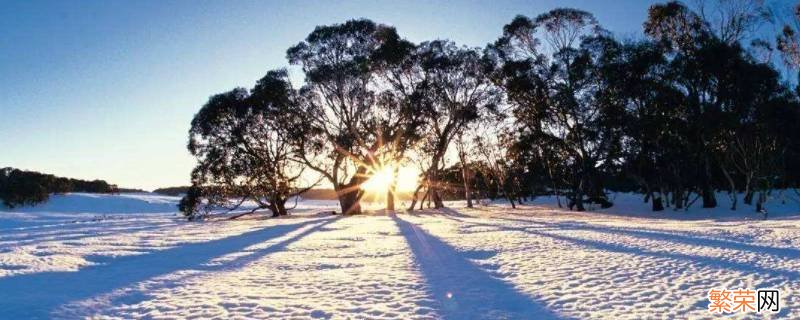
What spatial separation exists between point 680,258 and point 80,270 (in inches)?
386

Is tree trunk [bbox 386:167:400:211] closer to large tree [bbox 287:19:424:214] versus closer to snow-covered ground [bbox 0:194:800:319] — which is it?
large tree [bbox 287:19:424:214]

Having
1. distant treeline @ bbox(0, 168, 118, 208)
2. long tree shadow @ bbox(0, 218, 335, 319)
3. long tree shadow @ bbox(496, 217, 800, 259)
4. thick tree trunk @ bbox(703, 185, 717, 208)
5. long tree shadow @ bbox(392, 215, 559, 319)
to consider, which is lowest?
long tree shadow @ bbox(392, 215, 559, 319)

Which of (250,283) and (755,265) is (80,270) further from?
(755,265)

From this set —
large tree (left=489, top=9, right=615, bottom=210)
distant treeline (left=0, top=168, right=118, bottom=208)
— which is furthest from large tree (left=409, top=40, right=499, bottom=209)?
distant treeline (left=0, top=168, right=118, bottom=208)

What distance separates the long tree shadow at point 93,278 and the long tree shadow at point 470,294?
12.5ft

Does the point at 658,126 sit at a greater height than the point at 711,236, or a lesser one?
greater

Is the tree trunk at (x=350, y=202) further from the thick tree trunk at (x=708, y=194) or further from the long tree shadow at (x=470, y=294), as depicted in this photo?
the long tree shadow at (x=470, y=294)

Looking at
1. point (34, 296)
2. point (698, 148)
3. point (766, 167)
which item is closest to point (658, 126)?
point (698, 148)

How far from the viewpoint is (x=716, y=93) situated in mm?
27891

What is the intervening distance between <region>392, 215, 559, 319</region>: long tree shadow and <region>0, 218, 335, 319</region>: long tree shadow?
12.5 ft

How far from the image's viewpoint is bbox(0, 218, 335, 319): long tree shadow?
5859mm

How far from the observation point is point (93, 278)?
7602 mm

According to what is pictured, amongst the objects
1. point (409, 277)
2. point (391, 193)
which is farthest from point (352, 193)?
point (409, 277)

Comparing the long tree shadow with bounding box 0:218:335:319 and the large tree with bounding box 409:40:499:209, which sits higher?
the large tree with bounding box 409:40:499:209
